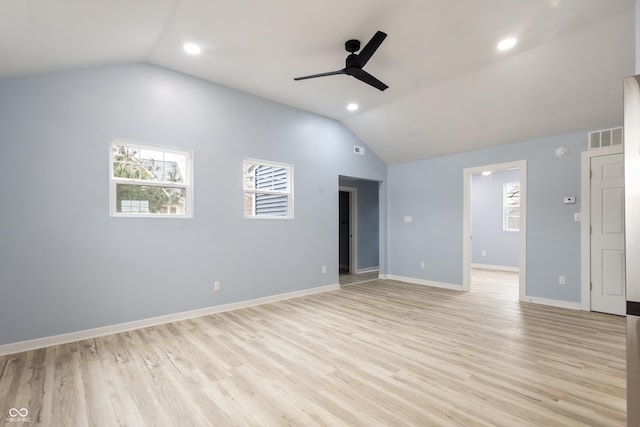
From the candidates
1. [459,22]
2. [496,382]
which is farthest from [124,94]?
[496,382]

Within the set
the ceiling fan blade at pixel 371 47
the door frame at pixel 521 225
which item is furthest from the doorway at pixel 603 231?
the ceiling fan blade at pixel 371 47

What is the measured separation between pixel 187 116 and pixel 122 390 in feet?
10.3

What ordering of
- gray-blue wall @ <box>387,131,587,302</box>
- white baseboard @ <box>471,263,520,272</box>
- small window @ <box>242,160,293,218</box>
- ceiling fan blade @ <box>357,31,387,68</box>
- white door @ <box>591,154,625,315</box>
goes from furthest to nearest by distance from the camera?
white baseboard @ <box>471,263,520,272</box> < small window @ <box>242,160,293,218</box> < gray-blue wall @ <box>387,131,587,302</box> < white door @ <box>591,154,625,315</box> < ceiling fan blade @ <box>357,31,387,68</box>

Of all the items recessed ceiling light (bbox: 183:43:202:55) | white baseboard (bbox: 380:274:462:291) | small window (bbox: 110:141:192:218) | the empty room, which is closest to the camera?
the empty room

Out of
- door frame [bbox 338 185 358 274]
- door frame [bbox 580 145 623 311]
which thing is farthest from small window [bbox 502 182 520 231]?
door frame [bbox 338 185 358 274]

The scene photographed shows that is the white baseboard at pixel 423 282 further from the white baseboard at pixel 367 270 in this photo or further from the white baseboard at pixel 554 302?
the white baseboard at pixel 554 302

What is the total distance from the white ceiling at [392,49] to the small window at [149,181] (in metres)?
1.01

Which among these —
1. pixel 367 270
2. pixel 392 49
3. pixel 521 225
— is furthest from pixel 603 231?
pixel 367 270

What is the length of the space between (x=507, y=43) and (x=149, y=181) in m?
4.38

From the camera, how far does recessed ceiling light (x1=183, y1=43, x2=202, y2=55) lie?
10.7 ft

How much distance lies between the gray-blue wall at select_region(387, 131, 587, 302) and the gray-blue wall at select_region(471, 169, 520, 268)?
304cm

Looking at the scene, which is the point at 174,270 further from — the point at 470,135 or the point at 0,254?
the point at 470,135

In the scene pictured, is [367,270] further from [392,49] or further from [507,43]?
[507,43]

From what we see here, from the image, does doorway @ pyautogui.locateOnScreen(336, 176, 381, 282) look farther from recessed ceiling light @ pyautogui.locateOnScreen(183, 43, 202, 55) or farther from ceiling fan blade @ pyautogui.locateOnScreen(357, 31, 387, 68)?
recessed ceiling light @ pyautogui.locateOnScreen(183, 43, 202, 55)
